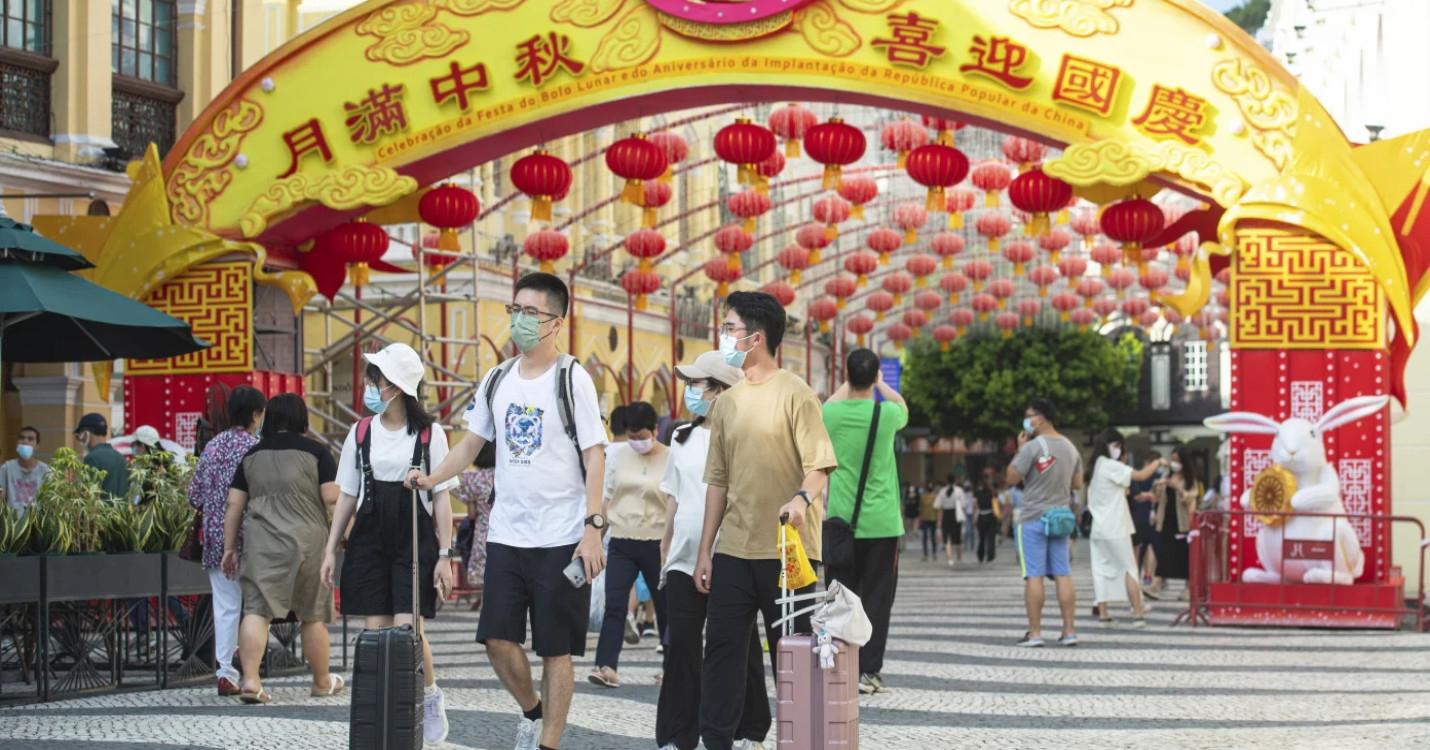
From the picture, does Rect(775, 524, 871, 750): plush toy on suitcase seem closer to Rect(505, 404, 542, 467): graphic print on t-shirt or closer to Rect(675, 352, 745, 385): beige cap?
Rect(505, 404, 542, 467): graphic print on t-shirt

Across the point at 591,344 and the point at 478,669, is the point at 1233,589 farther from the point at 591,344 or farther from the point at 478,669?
the point at 591,344

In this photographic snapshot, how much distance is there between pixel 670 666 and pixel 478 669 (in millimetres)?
3996

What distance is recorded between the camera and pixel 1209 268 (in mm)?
15219

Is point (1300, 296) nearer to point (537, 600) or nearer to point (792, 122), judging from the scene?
point (792, 122)

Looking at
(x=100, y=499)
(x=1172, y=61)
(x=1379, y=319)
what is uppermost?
(x=1172, y=61)

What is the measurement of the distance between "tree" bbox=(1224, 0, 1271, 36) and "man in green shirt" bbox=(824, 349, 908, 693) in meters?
60.3

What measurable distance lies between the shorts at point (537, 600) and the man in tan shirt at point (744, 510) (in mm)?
492

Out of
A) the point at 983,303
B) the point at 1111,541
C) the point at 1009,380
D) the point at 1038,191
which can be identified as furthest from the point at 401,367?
the point at 1009,380

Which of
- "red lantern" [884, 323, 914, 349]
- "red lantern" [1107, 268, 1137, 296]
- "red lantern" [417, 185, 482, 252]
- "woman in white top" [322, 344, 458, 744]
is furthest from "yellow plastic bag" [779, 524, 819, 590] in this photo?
"red lantern" [884, 323, 914, 349]

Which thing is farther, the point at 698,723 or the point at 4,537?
the point at 4,537

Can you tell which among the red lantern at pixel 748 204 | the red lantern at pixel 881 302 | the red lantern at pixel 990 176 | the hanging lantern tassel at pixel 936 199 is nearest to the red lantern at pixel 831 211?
the red lantern at pixel 748 204

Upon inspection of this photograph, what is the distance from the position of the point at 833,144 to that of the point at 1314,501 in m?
4.98

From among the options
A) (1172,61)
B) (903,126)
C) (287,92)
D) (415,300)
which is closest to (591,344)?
(415,300)

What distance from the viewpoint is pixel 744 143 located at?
54.7 ft
